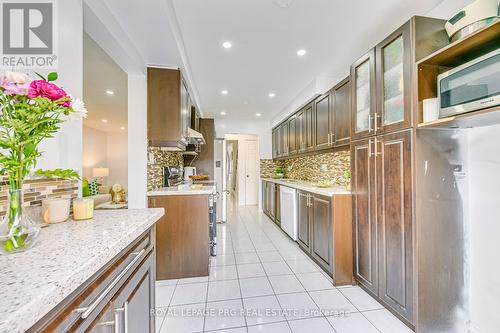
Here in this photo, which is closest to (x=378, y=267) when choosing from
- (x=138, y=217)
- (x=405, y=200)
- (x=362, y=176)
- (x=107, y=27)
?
(x=405, y=200)

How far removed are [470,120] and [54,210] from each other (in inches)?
93.3

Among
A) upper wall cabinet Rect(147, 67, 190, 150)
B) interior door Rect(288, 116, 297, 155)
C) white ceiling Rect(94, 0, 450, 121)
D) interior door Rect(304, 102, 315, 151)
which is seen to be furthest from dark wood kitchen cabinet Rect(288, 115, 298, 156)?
upper wall cabinet Rect(147, 67, 190, 150)

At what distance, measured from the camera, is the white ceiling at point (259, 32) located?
186cm

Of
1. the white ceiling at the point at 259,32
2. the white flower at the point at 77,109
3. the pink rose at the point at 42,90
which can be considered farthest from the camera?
the white ceiling at the point at 259,32

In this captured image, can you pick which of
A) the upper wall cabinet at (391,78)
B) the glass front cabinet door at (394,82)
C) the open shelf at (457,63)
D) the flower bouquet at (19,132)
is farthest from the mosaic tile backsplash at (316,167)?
the flower bouquet at (19,132)

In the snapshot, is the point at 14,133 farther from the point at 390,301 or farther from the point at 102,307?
the point at 390,301

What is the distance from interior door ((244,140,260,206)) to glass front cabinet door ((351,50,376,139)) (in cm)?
467

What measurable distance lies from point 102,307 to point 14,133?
67 cm

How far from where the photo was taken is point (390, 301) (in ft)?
5.87

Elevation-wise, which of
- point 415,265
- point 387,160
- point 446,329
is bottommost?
point 446,329

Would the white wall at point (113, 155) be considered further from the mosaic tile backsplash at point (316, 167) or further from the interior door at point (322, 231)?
the interior door at point (322, 231)

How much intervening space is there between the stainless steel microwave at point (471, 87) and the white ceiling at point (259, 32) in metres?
0.94

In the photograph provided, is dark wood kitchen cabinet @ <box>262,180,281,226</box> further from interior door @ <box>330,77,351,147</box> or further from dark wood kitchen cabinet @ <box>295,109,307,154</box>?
interior door @ <box>330,77,351,147</box>

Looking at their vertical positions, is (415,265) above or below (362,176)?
below
